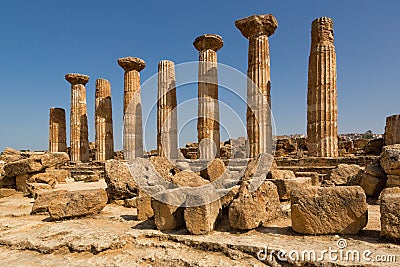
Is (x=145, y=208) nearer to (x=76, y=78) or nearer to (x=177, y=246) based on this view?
(x=177, y=246)

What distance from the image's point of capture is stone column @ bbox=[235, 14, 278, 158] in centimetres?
1413

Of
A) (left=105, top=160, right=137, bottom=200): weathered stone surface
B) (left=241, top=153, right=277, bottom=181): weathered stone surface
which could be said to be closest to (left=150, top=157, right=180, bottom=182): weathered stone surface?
(left=105, top=160, right=137, bottom=200): weathered stone surface

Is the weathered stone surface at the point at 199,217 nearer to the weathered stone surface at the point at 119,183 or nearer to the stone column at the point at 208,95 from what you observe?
the weathered stone surface at the point at 119,183

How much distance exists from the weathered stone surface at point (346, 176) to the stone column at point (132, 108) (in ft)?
47.3

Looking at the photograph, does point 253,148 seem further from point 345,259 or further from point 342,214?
point 345,259

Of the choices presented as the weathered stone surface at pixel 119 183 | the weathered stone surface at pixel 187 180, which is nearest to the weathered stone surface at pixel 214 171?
the weathered stone surface at pixel 187 180

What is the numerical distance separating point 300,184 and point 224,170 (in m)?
2.29

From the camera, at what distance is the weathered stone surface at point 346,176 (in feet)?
25.7

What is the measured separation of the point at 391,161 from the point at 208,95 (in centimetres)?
1077

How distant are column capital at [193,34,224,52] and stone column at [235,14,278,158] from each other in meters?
1.81

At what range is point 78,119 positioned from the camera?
73.5ft

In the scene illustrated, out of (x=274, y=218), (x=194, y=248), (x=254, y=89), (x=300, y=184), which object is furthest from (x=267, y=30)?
(x=194, y=248)

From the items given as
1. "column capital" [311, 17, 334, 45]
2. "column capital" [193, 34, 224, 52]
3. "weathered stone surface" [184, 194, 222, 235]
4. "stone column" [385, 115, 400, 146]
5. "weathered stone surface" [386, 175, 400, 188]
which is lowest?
"weathered stone surface" [184, 194, 222, 235]

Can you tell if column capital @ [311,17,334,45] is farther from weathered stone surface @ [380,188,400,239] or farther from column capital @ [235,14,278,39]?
weathered stone surface @ [380,188,400,239]
